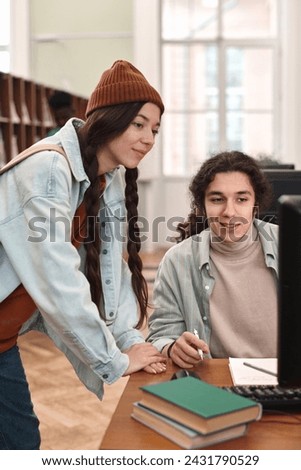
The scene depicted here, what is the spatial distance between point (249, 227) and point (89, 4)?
768 centimetres

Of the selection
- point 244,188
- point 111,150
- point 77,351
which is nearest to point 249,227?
point 244,188

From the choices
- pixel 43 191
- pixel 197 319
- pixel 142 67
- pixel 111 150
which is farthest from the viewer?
pixel 142 67

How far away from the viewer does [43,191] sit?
1.37 meters

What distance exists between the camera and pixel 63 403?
3201 mm

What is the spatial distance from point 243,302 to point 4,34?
314 inches

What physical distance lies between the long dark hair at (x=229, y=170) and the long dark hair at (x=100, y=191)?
244 mm

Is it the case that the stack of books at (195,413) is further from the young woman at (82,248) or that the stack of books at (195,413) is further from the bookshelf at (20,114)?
the bookshelf at (20,114)

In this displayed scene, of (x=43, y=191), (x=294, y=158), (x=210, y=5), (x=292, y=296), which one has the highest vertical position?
(x=210, y=5)

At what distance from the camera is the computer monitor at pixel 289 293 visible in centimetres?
101

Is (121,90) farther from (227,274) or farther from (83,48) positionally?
(83,48)

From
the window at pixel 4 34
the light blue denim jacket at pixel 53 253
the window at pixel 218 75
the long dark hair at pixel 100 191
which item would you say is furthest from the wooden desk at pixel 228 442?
the window at pixel 4 34

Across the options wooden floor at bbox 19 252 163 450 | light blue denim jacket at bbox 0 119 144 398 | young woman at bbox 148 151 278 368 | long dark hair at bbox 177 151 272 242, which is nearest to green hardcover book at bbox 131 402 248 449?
light blue denim jacket at bbox 0 119 144 398

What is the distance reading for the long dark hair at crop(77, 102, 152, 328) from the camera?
150cm

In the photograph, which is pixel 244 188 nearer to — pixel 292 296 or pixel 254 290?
pixel 254 290
